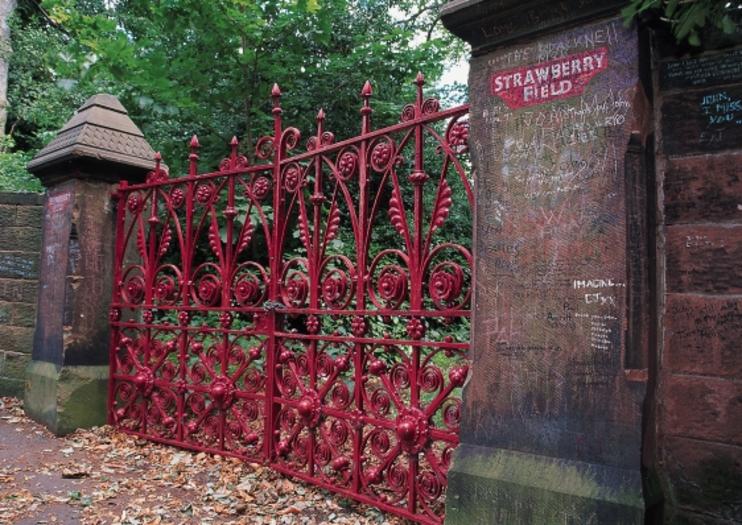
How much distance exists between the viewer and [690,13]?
2.06 meters

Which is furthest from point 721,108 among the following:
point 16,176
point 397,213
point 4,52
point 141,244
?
point 4,52

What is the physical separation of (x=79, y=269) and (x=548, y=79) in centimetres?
412

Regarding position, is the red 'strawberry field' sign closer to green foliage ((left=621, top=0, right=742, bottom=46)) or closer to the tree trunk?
green foliage ((left=621, top=0, right=742, bottom=46))

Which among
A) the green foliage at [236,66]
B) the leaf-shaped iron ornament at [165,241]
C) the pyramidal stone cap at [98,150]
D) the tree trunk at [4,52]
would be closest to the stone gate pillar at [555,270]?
the leaf-shaped iron ornament at [165,241]

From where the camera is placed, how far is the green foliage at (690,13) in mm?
2035

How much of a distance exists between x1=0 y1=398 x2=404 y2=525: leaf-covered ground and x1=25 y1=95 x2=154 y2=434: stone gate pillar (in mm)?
377

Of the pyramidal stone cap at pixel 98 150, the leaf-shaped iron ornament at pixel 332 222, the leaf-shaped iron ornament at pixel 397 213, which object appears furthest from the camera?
the pyramidal stone cap at pixel 98 150

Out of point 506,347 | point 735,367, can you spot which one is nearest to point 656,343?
point 735,367

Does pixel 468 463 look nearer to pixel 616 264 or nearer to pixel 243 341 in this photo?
pixel 616 264

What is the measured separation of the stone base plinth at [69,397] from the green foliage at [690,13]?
184 inches

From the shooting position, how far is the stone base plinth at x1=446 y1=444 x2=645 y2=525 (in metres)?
2.17

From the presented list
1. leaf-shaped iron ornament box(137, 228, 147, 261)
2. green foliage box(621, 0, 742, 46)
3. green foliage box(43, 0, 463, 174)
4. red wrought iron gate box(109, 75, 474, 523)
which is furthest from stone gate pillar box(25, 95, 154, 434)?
green foliage box(621, 0, 742, 46)

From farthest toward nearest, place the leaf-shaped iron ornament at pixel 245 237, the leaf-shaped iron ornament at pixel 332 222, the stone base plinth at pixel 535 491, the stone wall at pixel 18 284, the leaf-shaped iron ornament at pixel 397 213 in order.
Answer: the stone wall at pixel 18 284 → the leaf-shaped iron ornament at pixel 245 237 → the leaf-shaped iron ornament at pixel 332 222 → the leaf-shaped iron ornament at pixel 397 213 → the stone base plinth at pixel 535 491

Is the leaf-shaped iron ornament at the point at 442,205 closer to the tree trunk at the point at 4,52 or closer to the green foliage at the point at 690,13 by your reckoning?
the green foliage at the point at 690,13
